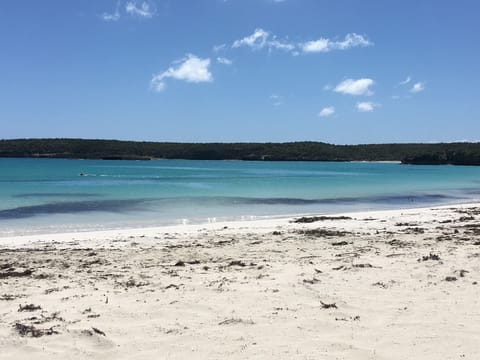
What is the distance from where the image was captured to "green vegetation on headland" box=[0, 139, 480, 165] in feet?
516

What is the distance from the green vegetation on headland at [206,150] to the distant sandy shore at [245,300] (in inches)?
5947

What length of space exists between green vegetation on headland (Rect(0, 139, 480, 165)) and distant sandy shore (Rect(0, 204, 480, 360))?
5947 inches

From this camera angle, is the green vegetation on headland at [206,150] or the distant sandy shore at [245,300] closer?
the distant sandy shore at [245,300]

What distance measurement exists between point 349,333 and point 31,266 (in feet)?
20.3

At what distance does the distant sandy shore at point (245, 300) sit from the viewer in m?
4.93

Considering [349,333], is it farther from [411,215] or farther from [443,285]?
[411,215]

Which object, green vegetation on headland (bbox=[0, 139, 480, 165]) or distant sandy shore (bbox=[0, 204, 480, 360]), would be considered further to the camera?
green vegetation on headland (bbox=[0, 139, 480, 165])

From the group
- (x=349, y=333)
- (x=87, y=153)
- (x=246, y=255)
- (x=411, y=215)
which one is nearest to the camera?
(x=349, y=333)

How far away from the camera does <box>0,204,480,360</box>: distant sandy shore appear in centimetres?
493

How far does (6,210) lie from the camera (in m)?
21.9

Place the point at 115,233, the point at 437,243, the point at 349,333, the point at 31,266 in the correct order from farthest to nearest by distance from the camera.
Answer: the point at 115,233 < the point at 437,243 < the point at 31,266 < the point at 349,333

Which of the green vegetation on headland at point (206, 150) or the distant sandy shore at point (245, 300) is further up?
the green vegetation on headland at point (206, 150)

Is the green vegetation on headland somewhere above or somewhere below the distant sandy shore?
above

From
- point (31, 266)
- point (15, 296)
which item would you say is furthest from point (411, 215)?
point (15, 296)
